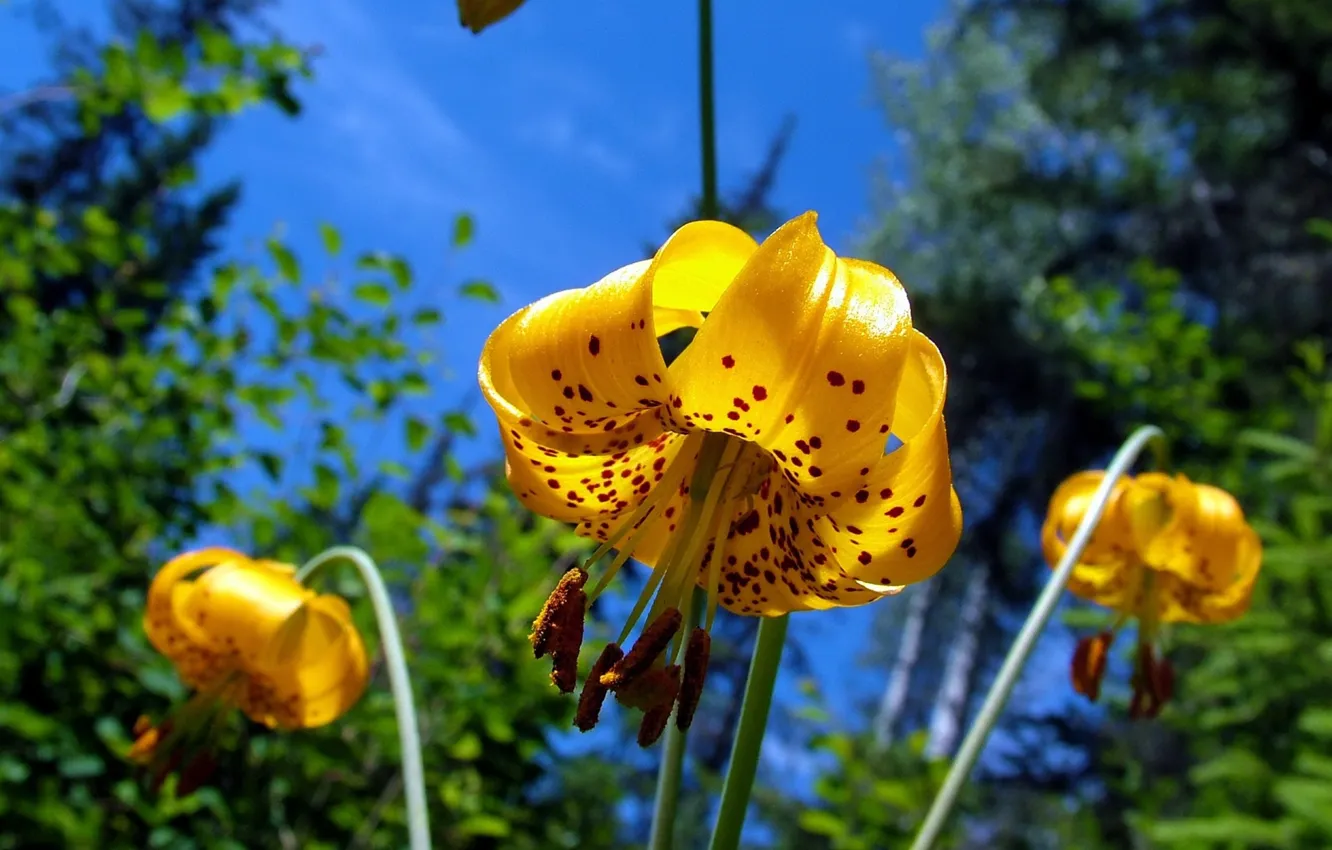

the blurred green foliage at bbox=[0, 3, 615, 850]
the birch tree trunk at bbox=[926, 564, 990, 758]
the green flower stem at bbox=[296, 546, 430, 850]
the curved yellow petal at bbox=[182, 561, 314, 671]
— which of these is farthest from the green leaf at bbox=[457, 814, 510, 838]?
the birch tree trunk at bbox=[926, 564, 990, 758]

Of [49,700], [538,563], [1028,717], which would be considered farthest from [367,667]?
[1028,717]

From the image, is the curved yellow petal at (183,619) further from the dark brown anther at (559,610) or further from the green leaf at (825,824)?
the green leaf at (825,824)

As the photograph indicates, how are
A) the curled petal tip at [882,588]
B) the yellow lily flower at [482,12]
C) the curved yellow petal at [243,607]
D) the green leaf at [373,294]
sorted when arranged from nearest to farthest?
1. the curled petal tip at [882,588]
2. the yellow lily flower at [482,12]
3. the curved yellow petal at [243,607]
4. the green leaf at [373,294]

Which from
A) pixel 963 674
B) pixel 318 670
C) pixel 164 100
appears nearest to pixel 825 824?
pixel 318 670

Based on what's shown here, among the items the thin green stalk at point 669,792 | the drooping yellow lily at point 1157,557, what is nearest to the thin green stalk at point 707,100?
the thin green stalk at point 669,792

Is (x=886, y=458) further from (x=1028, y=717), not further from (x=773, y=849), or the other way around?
(x=1028, y=717)

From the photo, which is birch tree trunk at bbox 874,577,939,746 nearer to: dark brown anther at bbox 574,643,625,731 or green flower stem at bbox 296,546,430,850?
green flower stem at bbox 296,546,430,850

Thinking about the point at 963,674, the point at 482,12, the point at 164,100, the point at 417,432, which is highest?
the point at 963,674

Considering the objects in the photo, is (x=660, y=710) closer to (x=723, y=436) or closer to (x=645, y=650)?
(x=645, y=650)
